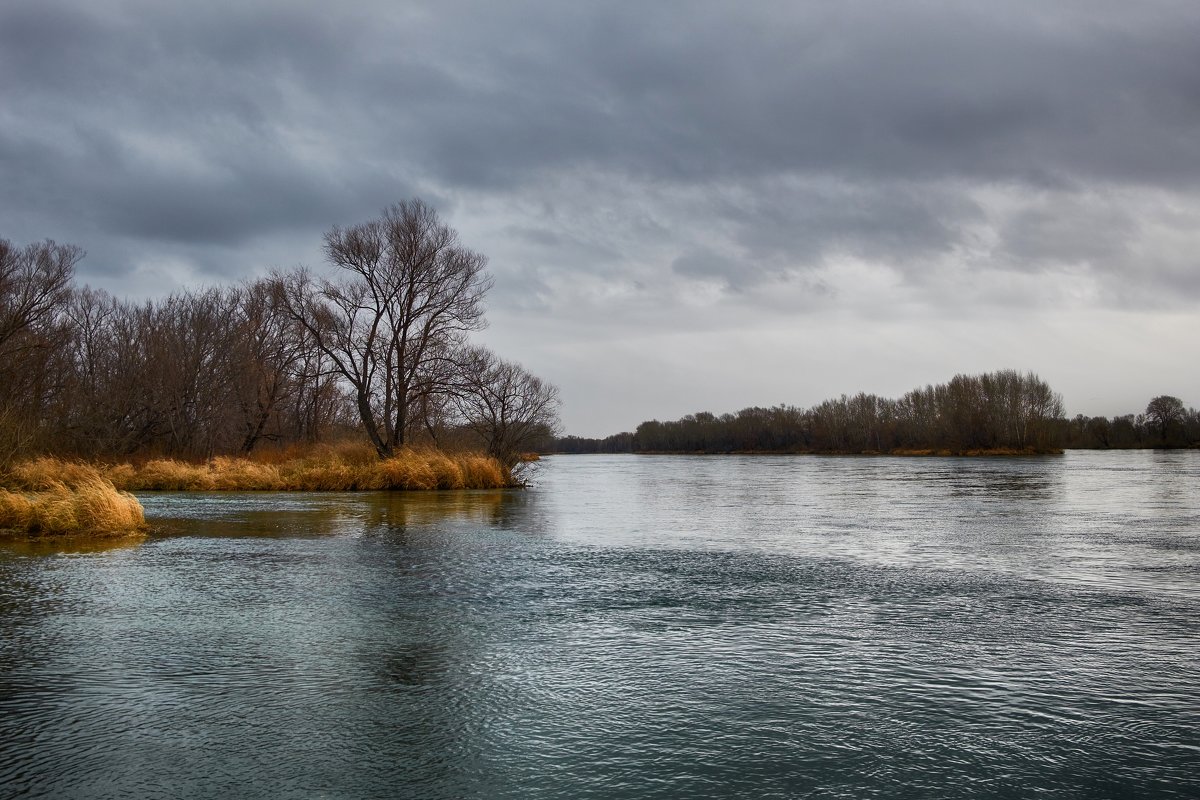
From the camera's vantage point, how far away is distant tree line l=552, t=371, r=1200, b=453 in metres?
91.4

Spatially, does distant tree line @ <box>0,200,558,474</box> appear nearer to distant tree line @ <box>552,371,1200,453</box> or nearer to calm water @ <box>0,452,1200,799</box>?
calm water @ <box>0,452,1200,799</box>

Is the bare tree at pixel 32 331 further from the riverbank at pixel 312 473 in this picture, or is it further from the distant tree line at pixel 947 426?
the distant tree line at pixel 947 426

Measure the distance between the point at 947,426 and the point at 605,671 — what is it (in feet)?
324

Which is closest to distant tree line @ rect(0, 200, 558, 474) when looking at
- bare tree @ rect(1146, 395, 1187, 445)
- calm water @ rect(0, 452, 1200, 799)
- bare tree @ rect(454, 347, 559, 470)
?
bare tree @ rect(454, 347, 559, 470)

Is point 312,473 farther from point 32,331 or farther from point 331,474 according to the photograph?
point 32,331

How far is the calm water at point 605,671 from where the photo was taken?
14.3 ft

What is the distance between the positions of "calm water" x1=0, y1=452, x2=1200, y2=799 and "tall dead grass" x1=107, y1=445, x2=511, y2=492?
16509 millimetres

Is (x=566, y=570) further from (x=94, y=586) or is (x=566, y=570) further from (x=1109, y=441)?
(x=1109, y=441)

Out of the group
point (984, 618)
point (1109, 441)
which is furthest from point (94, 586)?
point (1109, 441)

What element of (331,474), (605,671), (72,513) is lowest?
(605,671)

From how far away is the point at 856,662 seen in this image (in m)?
6.43

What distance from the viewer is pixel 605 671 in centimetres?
628

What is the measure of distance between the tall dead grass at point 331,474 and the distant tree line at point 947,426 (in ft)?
241

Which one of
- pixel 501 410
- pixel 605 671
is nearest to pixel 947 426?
pixel 501 410
